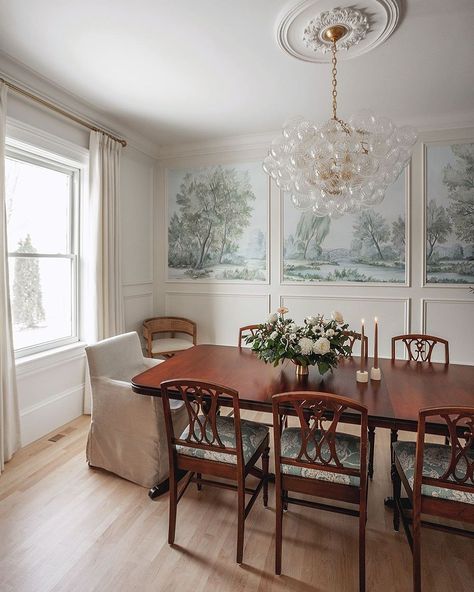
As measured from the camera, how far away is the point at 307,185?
8.54 feet

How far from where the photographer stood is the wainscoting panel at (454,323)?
3889mm

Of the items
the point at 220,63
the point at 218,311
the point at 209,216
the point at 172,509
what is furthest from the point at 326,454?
the point at 209,216

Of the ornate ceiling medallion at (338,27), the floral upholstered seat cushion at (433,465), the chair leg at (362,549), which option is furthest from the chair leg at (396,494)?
the ornate ceiling medallion at (338,27)

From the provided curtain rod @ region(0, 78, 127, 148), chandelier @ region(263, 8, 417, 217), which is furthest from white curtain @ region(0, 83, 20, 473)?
chandelier @ region(263, 8, 417, 217)

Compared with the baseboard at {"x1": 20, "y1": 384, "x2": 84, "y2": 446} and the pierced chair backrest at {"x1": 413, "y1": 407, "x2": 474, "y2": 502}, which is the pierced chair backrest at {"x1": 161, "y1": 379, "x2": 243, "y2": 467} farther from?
the baseboard at {"x1": 20, "y1": 384, "x2": 84, "y2": 446}

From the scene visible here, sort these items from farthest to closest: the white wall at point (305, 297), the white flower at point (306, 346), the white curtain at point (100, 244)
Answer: the white wall at point (305, 297)
the white curtain at point (100, 244)
the white flower at point (306, 346)

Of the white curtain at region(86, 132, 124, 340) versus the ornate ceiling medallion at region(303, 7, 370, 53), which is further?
the white curtain at region(86, 132, 124, 340)

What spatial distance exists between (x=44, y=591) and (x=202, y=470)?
85 cm

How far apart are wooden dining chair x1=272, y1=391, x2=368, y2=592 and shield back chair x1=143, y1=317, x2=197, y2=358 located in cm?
257

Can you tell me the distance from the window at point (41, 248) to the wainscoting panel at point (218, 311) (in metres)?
A: 1.43

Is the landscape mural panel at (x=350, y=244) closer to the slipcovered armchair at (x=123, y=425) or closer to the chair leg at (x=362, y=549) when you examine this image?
the slipcovered armchair at (x=123, y=425)

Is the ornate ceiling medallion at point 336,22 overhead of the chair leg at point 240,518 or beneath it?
overhead

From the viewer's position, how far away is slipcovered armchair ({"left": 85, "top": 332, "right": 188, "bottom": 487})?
2465mm

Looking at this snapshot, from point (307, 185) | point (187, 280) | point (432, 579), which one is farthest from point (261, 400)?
point (187, 280)
